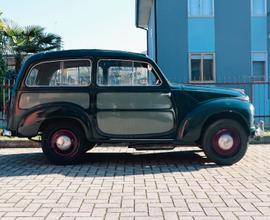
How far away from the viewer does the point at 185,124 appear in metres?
8.18

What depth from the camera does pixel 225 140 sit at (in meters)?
8.27

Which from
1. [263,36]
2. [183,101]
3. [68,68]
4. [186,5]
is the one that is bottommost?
[183,101]

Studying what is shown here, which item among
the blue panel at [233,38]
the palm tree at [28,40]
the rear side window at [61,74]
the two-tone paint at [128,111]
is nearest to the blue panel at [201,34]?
the blue panel at [233,38]

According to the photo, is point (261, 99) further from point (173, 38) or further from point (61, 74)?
point (61, 74)

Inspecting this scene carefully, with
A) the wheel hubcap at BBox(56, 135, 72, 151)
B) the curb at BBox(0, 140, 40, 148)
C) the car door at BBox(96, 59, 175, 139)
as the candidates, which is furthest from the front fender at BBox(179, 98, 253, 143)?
the curb at BBox(0, 140, 40, 148)

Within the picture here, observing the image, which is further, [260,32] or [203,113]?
[260,32]

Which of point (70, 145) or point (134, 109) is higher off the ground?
point (134, 109)

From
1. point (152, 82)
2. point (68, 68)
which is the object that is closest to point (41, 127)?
point (68, 68)

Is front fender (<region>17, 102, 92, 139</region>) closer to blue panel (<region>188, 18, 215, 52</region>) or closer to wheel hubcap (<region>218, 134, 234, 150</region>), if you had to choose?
wheel hubcap (<region>218, 134, 234, 150</region>)

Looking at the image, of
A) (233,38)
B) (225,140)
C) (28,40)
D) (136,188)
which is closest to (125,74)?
(225,140)

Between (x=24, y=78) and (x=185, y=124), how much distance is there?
3017 millimetres

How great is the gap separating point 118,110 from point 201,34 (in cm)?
1070

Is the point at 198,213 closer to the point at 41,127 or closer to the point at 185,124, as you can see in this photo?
the point at 185,124

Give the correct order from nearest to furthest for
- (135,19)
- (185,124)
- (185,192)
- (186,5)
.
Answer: (185,192) → (185,124) → (186,5) → (135,19)
